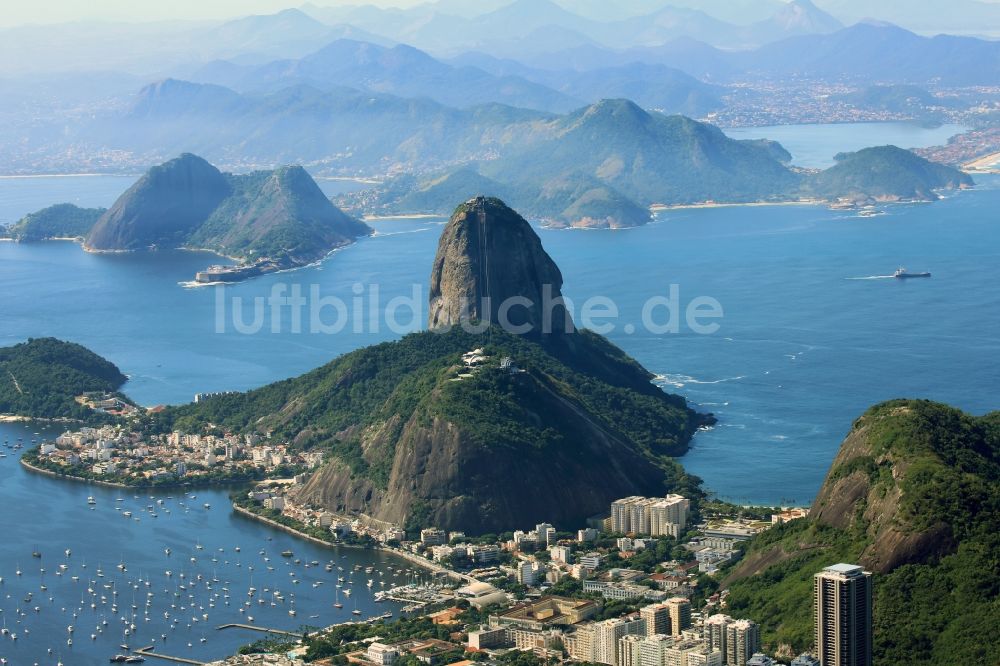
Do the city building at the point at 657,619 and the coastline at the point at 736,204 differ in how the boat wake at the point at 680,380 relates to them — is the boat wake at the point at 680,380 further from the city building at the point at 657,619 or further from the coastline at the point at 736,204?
the coastline at the point at 736,204

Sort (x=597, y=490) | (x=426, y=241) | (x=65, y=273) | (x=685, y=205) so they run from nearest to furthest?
1. (x=597, y=490)
2. (x=65, y=273)
3. (x=426, y=241)
4. (x=685, y=205)

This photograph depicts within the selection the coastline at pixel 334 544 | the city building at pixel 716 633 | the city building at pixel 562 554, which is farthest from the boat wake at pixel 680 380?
the city building at pixel 716 633

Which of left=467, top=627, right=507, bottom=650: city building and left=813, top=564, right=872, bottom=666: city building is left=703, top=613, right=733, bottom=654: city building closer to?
left=813, top=564, right=872, bottom=666: city building

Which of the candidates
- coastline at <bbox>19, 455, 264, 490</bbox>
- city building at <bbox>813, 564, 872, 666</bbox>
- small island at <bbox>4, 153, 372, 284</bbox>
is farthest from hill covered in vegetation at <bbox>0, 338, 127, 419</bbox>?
city building at <bbox>813, 564, 872, 666</bbox>

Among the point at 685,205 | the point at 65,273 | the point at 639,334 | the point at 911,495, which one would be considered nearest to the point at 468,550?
the point at 911,495

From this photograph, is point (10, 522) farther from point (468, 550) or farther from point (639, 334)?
point (639, 334)

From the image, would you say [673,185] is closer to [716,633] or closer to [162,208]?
[162,208]
